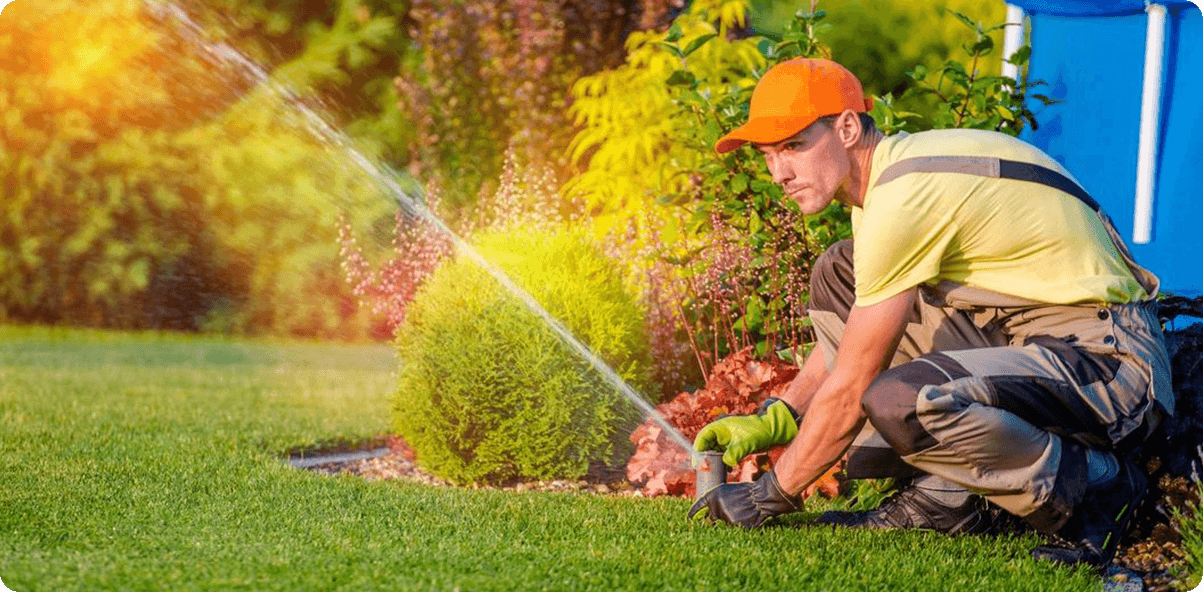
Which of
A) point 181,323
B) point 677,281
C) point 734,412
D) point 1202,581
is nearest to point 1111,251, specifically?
point 1202,581

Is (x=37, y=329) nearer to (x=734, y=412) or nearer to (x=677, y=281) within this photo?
(x=677, y=281)

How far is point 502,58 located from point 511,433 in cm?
485

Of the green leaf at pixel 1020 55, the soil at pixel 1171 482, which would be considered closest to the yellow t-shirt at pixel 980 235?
the soil at pixel 1171 482

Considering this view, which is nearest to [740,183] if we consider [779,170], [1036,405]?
[779,170]

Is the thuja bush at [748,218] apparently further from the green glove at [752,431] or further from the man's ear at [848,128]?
the man's ear at [848,128]

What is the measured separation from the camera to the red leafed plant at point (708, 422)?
436 centimetres

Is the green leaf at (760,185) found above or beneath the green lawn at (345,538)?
above

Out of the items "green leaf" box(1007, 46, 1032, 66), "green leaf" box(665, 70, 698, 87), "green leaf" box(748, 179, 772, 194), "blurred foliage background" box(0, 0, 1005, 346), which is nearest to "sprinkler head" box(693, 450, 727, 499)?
"green leaf" box(748, 179, 772, 194)

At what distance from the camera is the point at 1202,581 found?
3223 millimetres

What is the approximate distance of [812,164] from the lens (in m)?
3.47

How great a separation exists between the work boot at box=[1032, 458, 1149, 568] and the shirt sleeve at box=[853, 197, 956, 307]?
0.71 m

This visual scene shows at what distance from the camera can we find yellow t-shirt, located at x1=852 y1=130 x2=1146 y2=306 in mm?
3252

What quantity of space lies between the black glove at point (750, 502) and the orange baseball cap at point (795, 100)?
34.1 inches

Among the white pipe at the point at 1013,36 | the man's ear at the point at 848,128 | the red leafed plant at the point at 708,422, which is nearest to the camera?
the man's ear at the point at 848,128
